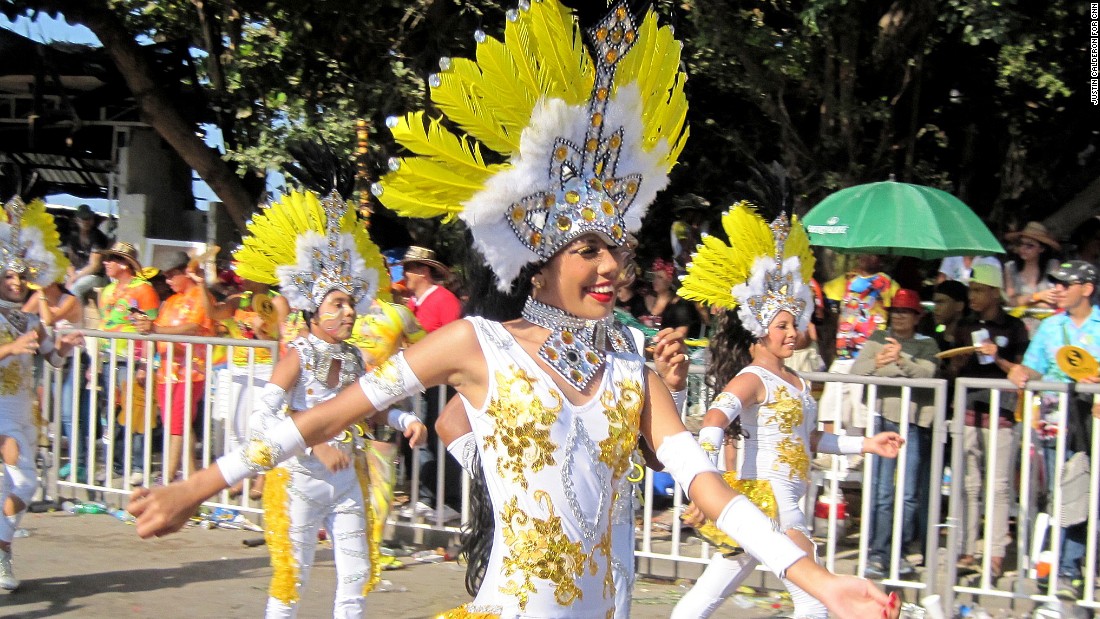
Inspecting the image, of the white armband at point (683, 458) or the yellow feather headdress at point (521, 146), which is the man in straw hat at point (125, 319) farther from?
the white armband at point (683, 458)

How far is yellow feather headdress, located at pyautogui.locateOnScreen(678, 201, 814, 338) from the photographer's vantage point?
5.66m

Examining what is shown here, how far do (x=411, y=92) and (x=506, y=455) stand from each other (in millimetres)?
7365

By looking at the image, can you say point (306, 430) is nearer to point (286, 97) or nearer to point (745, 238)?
point (745, 238)

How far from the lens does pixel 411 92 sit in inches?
392

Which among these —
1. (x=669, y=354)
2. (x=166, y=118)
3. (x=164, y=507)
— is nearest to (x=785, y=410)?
(x=669, y=354)

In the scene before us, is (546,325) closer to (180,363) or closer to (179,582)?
(179,582)

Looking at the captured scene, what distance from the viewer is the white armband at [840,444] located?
18.5ft

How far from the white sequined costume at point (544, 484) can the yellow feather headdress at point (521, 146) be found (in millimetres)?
308

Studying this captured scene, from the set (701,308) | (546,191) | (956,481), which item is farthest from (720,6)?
(546,191)

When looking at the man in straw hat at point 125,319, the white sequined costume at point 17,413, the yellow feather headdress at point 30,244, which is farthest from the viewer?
the man in straw hat at point 125,319

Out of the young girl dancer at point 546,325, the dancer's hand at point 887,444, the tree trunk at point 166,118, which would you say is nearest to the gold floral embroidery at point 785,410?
the dancer's hand at point 887,444

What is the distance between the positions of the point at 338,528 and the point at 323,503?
13 cm

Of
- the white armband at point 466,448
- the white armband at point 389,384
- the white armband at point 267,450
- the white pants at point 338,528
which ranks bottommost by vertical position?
the white pants at point 338,528

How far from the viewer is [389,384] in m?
2.97
